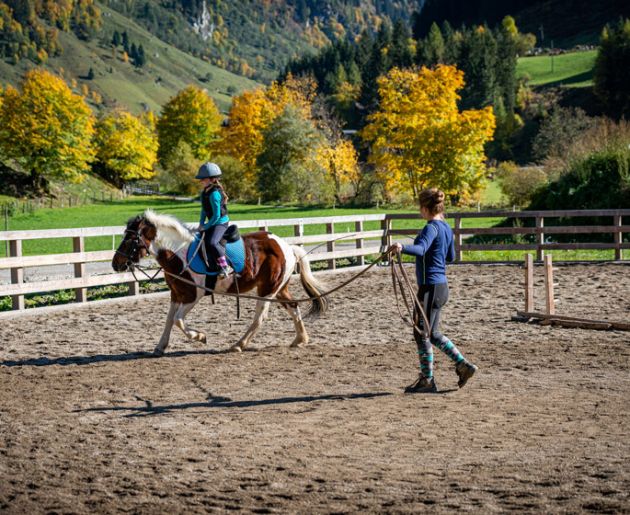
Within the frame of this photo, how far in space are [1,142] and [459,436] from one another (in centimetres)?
7355

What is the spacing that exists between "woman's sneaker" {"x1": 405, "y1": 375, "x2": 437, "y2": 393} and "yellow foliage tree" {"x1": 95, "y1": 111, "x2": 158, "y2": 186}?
285 ft

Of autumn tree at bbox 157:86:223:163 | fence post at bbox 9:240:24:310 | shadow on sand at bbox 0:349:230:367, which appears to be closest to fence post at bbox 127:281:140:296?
fence post at bbox 9:240:24:310

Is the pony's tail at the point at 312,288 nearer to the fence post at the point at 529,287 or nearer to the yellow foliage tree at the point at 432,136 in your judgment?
the fence post at the point at 529,287

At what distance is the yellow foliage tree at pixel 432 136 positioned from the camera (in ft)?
159

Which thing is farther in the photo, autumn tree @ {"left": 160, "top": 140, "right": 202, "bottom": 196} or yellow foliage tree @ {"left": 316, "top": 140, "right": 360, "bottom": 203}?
autumn tree @ {"left": 160, "top": 140, "right": 202, "bottom": 196}

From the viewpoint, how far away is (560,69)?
484ft

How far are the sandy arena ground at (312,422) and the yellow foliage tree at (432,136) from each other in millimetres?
37405

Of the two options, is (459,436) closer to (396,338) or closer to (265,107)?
(396,338)

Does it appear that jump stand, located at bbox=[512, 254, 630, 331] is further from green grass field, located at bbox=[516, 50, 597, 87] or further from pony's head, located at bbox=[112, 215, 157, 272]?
green grass field, located at bbox=[516, 50, 597, 87]

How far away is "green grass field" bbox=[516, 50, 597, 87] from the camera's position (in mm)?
134300

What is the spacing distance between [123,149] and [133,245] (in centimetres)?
8497

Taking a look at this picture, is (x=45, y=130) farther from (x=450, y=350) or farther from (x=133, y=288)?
(x=450, y=350)

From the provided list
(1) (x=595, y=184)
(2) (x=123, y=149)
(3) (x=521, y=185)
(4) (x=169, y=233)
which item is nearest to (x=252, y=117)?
(2) (x=123, y=149)

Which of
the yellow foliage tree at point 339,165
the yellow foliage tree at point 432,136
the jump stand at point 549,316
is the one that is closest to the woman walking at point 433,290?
the jump stand at point 549,316
